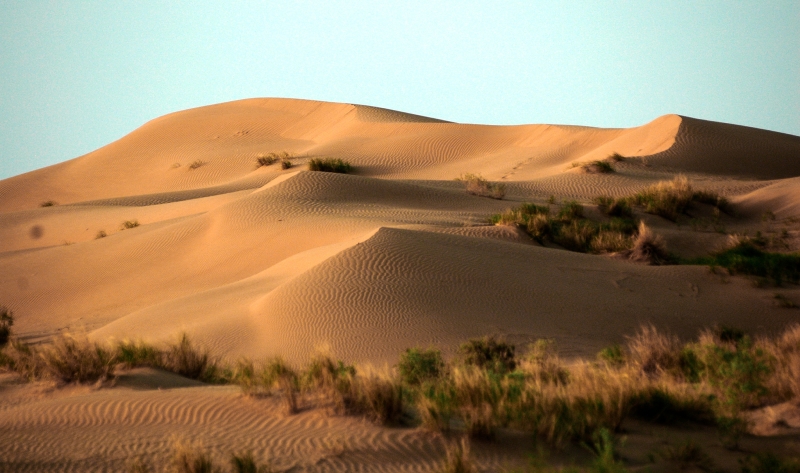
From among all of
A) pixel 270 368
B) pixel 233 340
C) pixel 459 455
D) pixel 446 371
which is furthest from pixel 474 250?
pixel 459 455

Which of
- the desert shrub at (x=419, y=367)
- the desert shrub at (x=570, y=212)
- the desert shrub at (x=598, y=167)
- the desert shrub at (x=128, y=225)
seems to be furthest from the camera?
the desert shrub at (x=598, y=167)

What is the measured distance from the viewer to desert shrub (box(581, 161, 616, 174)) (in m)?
25.2

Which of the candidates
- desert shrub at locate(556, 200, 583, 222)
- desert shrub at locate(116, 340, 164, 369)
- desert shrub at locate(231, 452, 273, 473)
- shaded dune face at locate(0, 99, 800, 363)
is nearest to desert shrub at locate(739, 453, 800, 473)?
desert shrub at locate(231, 452, 273, 473)

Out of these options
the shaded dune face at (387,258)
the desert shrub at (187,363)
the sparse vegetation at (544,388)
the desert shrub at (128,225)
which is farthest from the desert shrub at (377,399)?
the desert shrub at (128,225)

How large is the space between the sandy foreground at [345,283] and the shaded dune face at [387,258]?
6 centimetres

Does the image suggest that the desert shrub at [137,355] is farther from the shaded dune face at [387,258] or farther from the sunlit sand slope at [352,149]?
the sunlit sand slope at [352,149]

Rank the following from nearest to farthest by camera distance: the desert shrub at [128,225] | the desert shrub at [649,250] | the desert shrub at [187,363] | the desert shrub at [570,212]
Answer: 1. the desert shrub at [187,363]
2. the desert shrub at [649,250]
3. the desert shrub at [570,212]
4. the desert shrub at [128,225]

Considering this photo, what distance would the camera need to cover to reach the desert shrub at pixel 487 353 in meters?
9.29

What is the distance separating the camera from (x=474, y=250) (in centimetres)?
1470

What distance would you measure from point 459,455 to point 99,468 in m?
2.62

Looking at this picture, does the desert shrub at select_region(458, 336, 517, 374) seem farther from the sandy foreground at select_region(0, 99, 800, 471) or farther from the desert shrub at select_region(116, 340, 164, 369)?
the desert shrub at select_region(116, 340, 164, 369)

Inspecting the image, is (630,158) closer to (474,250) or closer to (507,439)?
(474,250)

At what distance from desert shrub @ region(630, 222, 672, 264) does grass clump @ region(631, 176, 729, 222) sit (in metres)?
4.48

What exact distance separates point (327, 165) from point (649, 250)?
17.1 metres
